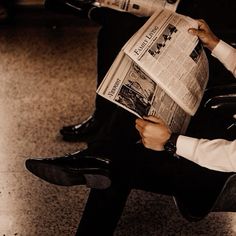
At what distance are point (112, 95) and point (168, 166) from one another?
21cm

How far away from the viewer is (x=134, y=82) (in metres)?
1.04

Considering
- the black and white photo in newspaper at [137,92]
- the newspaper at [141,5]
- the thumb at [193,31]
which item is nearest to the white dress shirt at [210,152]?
the black and white photo in newspaper at [137,92]

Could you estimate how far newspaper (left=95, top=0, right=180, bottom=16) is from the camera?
1.38m

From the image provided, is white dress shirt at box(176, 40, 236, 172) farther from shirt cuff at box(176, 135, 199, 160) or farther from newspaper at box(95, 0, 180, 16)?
newspaper at box(95, 0, 180, 16)

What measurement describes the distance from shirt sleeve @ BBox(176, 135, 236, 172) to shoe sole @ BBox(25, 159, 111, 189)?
7.0 inches

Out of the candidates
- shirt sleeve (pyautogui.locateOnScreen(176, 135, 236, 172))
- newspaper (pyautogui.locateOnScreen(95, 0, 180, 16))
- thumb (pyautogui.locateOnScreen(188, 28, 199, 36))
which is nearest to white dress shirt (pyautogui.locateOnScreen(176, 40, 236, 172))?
shirt sleeve (pyautogui.locateOnScreen(176, 135, 236, 172))

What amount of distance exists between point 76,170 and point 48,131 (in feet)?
2.27

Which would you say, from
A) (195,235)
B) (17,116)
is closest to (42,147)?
(17,116)

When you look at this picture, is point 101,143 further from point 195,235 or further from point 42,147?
point 42,147

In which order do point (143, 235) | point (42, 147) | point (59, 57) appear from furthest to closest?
point (59, 57) < point (42, 147) < point (143, 235)

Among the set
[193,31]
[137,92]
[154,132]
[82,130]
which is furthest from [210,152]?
[82,130]

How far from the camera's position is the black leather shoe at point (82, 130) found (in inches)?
62.7

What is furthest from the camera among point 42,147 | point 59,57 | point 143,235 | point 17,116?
point 59,57

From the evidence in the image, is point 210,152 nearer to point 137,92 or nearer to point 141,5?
point 137,92
